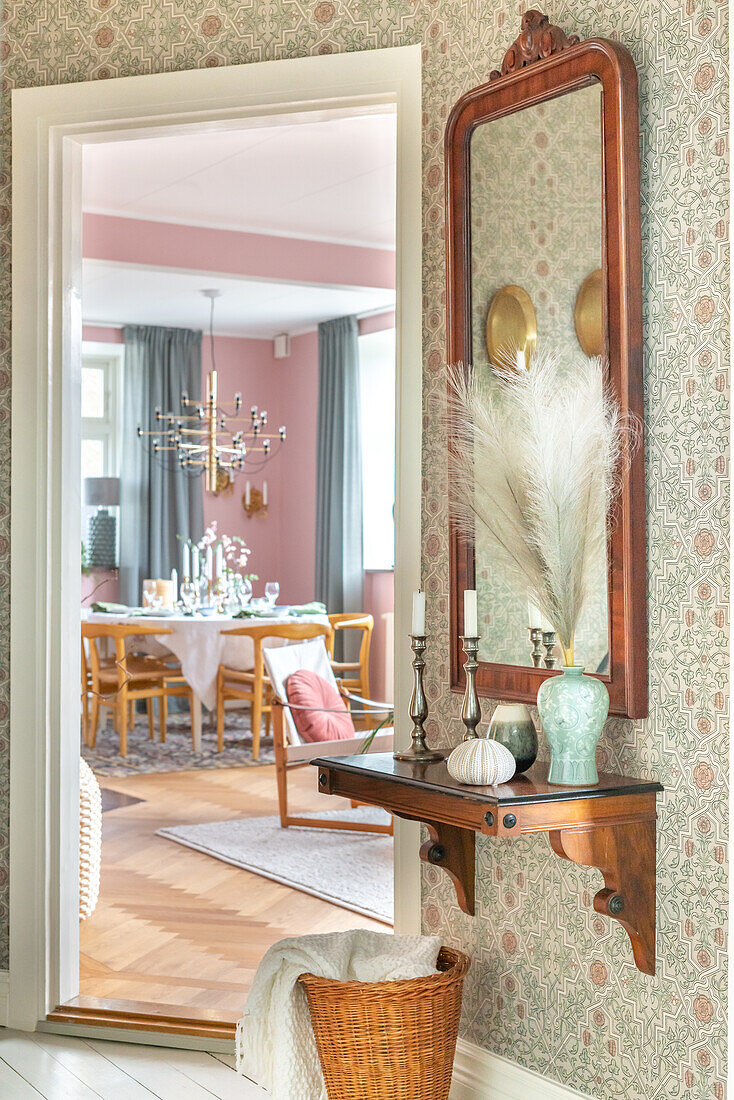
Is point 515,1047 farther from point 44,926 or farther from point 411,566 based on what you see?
point 44,926

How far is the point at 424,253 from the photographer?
9.45ft

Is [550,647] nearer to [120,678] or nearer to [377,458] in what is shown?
[120,678]

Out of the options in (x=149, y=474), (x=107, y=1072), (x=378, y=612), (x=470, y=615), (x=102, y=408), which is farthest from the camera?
(x=102, y=408)

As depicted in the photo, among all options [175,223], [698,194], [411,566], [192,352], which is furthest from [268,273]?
[698,194]

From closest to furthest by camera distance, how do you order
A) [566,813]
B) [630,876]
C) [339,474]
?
[566,813], [630,876], [339,474]

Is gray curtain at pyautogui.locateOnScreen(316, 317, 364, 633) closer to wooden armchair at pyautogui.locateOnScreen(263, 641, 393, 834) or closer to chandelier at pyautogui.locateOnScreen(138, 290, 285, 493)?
chandelier at pyautogui.locateOnScreen(138, 290, 285, 493)

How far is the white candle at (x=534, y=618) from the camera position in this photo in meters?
2.54

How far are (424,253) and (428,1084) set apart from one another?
1.87 metres

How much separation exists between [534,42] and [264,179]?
387 centimetres

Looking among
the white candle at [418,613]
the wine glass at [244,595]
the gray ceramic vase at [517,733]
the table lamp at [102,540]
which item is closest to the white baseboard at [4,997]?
the white candle at [418,613]

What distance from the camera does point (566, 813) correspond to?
2.18 meters

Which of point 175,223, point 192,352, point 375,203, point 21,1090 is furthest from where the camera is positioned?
point 192,352

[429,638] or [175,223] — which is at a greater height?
[175,223]

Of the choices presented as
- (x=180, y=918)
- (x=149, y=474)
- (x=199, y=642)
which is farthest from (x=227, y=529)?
(x=180, y=918)
